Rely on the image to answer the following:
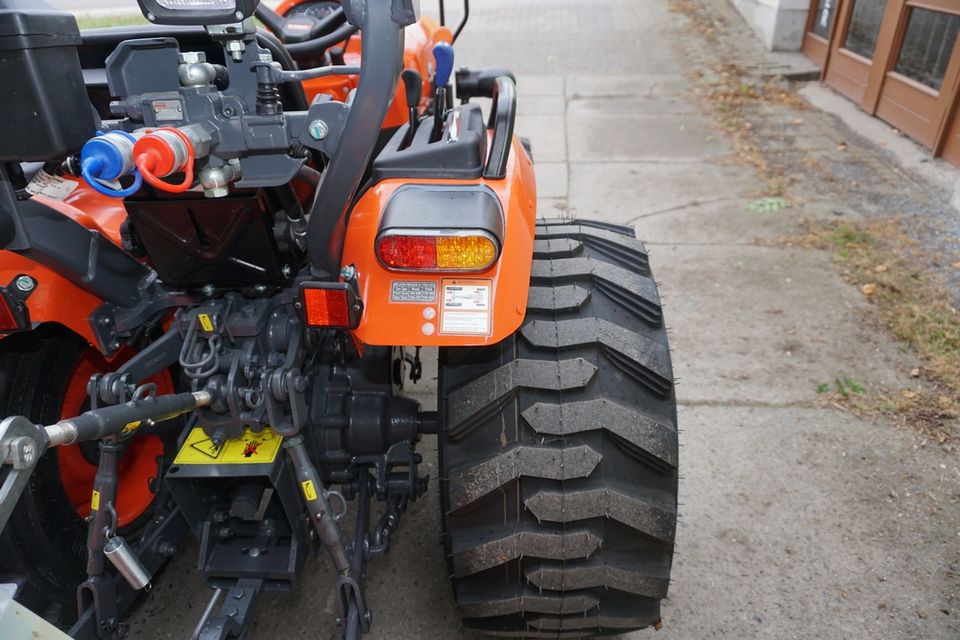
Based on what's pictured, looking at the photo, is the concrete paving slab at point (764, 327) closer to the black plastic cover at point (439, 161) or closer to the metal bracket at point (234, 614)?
the black plastic cover at point (439, 161)

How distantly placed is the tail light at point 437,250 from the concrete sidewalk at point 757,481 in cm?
134

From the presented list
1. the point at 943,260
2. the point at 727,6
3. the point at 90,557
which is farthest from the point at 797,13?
the point at 90,557

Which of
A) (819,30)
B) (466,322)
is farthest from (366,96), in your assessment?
(819,30)

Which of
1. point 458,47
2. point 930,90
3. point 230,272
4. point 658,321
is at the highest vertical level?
point 230,272

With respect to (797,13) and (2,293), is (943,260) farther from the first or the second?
(797,13)

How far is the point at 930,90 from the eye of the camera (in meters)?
5.61

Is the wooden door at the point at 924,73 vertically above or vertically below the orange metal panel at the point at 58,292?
below

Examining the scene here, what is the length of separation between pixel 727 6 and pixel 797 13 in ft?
12.1

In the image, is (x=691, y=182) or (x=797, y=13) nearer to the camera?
(x=691, y=182)

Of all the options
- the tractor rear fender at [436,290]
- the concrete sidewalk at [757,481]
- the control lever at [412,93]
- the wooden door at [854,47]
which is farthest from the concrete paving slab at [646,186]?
the tractor rear fender at [436,290]

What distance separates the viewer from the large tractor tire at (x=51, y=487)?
73.2 inches

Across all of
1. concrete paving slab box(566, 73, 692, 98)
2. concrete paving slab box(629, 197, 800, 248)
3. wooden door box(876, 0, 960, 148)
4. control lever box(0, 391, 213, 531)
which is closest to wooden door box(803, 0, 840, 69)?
concrete paving slab box(566, 73, 692, 98)

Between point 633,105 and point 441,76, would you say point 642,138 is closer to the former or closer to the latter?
point 633,105

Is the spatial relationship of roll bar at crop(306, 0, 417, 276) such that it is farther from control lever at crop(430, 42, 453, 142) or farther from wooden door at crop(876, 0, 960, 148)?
wooden door at crop(876, 0, 960, 148)
